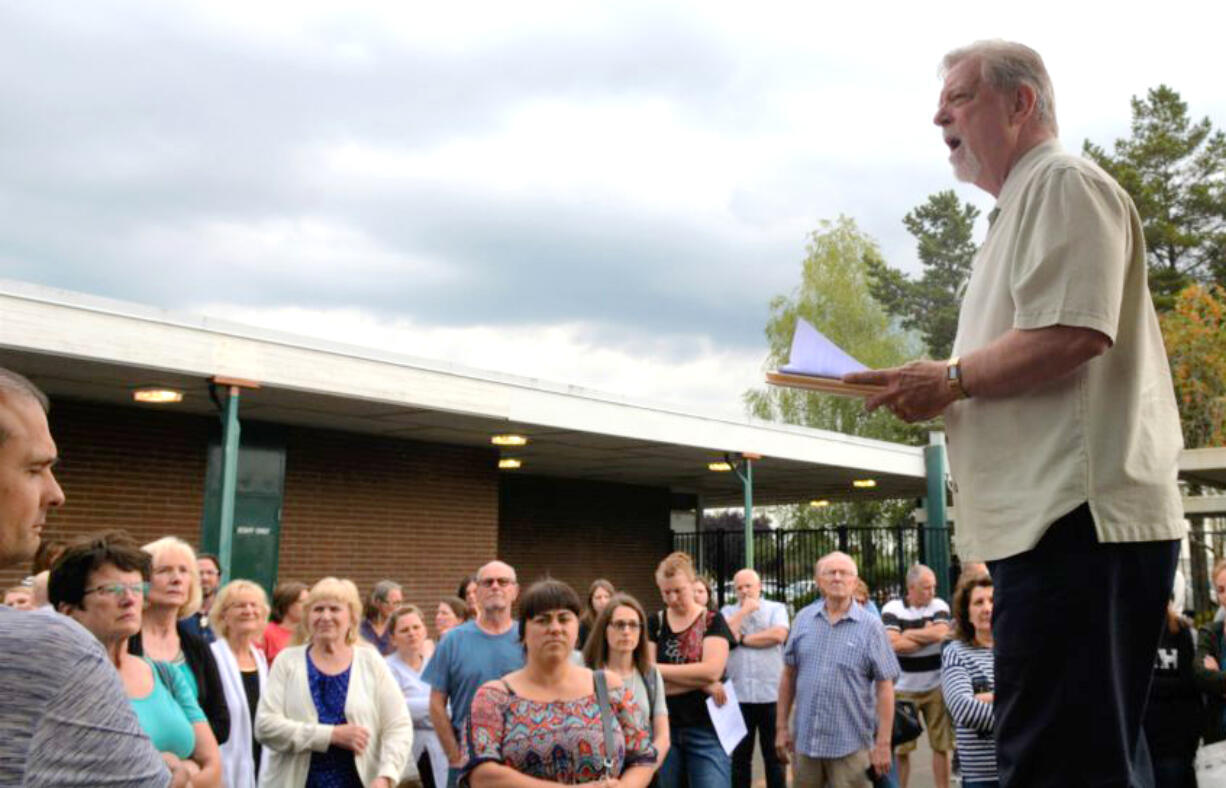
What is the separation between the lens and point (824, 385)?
7.73 ft

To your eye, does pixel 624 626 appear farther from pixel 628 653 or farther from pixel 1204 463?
pixel 1204 463

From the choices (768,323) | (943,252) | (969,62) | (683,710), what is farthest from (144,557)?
(943,252)

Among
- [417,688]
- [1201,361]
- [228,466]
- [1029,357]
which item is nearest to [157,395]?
[228,466]

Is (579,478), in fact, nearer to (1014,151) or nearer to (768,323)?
(1014,151)

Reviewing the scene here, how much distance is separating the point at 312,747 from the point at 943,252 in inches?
1874

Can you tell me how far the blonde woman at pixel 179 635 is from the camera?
5.54 meters

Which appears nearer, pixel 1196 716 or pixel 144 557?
pixel 144 557

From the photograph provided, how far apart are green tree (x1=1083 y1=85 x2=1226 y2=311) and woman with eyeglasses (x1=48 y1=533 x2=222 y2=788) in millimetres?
Answer: 41995

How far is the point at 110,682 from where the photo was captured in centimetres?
138

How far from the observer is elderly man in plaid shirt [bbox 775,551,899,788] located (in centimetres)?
769

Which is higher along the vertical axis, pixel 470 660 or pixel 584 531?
pixel 584 531

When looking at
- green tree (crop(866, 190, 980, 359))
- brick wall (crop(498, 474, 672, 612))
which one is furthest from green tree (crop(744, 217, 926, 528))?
brick wall (crop(498, 474, 672, 612))

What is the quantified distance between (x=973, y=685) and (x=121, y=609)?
4373mm

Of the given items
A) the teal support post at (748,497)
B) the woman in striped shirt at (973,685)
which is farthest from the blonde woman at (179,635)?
the teal support post at (748,497)
